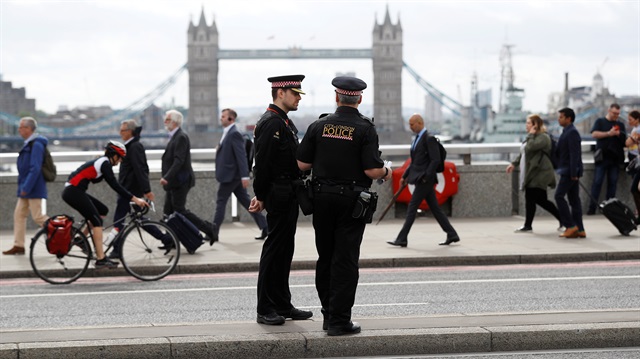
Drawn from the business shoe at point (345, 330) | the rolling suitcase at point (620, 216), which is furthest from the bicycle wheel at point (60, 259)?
the rolling suitcase at point (620, 216)

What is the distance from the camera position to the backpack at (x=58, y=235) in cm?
1036

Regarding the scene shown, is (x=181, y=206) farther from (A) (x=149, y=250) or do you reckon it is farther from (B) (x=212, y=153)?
(B) (x=212, y=153)

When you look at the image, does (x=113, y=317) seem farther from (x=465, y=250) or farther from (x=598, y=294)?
(x=465, y=250)

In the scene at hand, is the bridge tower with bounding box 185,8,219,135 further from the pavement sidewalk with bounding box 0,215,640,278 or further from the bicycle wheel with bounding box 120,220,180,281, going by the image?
the bicycle wheel with bounding box 120,220,180,281

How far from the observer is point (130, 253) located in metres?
10.8

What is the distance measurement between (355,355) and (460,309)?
82.6 inches

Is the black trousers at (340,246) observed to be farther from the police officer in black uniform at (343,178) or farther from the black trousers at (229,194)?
the black trousers at (229,194)

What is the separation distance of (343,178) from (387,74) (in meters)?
181

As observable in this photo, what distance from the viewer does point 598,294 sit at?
9422mm

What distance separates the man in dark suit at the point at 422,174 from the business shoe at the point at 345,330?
19.0 ft

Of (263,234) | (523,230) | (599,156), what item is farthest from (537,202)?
(263,234)

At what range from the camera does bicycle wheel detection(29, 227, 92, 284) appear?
34.5 feet

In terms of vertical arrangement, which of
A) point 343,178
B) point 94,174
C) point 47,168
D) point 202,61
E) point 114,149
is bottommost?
point 202,61

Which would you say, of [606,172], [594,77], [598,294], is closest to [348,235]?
[598,294]
